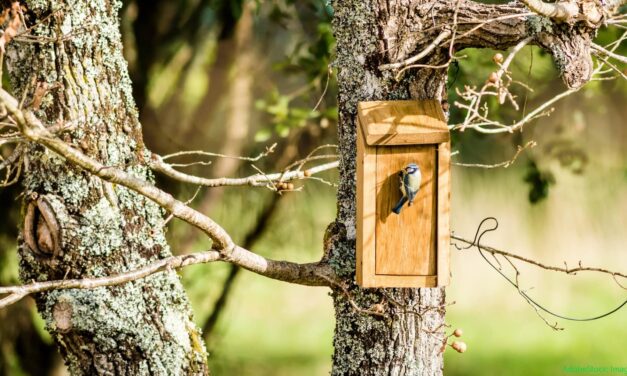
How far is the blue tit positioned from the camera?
1804 mm

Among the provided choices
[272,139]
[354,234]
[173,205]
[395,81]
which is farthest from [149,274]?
[272,139]

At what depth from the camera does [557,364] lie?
6297 mm

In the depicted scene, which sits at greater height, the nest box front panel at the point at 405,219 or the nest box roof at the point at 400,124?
the nest box roof at the point at 400,124

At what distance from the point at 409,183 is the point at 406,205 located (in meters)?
0.08

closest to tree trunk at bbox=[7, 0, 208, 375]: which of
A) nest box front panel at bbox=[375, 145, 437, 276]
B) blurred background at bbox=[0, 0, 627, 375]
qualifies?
nest box front panel at bbox=[375, 145, 437, 276]

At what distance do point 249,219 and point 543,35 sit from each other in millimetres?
2709

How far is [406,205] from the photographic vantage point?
1869 millimetres

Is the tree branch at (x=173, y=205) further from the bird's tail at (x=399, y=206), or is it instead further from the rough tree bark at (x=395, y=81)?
the bird's tail at (x=399, y=206)

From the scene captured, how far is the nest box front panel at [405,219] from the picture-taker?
185cm

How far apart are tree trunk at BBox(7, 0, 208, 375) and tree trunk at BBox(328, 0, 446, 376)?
1.47 feet

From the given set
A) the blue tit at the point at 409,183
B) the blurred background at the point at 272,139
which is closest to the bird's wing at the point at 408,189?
the blue tit at the point at 409,183

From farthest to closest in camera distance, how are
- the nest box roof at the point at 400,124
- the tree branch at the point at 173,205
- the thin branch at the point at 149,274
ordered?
the nest box roof at the point at 400,124, the thin branch at the point at 149,274, the tree branch at the point at 173,205

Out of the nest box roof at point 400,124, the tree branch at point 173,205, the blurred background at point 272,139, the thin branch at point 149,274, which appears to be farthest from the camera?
the blurred background at point 272,139


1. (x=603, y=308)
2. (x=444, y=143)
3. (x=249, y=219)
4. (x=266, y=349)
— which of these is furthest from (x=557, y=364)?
(x=444, y=143)
